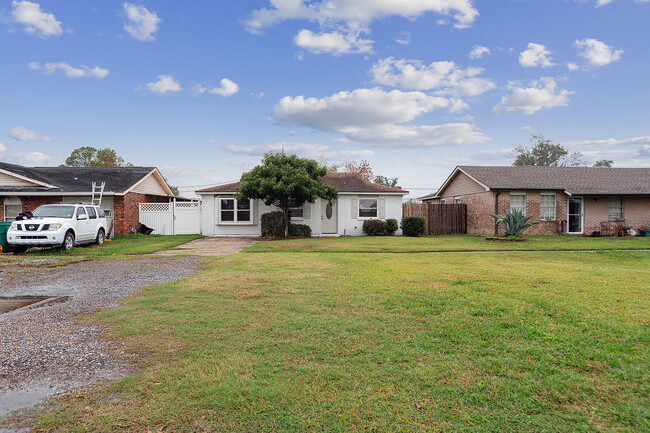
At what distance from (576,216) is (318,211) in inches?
638

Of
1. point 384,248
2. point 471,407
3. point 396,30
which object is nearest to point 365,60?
point 396,30

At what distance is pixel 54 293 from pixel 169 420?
5.97 metres

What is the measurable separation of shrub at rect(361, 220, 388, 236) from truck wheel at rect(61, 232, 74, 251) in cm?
1511

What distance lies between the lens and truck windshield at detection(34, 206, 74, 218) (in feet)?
48.4

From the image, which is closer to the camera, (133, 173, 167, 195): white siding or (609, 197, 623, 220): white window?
(609, 197, 623, 220): white window

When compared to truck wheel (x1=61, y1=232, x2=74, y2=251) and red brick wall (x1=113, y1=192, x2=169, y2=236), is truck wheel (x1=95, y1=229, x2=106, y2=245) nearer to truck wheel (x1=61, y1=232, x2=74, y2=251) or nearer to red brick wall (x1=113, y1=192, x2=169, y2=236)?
truck wheel (x1=61, y1=232, x2=74, y2=251)

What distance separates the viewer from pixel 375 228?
2284cm

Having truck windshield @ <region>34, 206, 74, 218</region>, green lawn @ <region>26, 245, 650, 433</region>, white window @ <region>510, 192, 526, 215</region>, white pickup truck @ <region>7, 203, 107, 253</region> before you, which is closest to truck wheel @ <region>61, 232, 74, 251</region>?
white pickup truck @ <region>7, 203, 107, 253</region>

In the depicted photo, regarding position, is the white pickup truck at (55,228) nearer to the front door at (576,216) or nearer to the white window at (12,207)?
the white window at (12,207)

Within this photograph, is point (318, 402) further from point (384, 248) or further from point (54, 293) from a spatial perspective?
point (384, 248)

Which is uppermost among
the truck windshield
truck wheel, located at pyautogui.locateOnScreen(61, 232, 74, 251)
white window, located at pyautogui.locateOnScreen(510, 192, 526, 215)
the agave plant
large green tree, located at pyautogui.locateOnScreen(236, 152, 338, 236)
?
large green tree, located at pyautogui.locateOnScreen(236, 152, 338, 236)

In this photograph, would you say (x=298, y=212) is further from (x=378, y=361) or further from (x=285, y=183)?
(x=378, y=361)

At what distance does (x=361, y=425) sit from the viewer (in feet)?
8.02

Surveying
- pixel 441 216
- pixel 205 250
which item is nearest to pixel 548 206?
pixel 441 216
